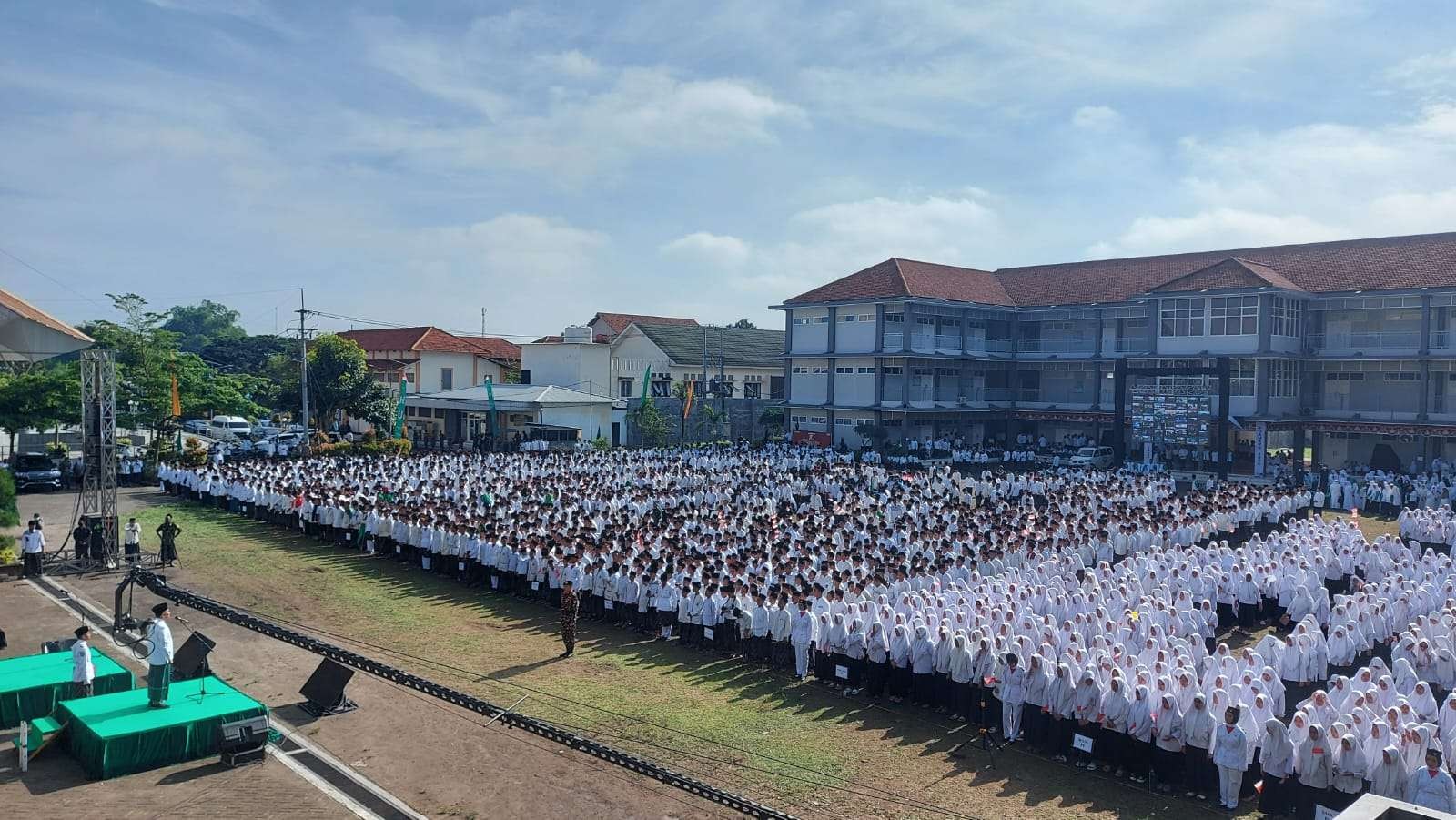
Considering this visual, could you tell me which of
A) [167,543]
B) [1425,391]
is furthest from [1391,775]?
[1425,391]

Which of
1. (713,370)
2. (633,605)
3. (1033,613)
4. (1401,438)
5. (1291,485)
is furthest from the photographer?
(713,370)

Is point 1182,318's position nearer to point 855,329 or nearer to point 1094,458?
point 1094,458

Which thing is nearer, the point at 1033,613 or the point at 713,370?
the point at 1033,613

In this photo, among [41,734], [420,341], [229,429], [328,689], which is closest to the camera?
[41,734]

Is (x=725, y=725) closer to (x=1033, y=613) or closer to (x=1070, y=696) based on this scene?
(x=1070, y=696)

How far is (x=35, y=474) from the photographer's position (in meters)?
27.0

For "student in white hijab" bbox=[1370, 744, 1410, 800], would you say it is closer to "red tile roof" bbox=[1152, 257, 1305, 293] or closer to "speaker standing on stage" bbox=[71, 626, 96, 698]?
"speaker standing on stage" bbox=[71, 626, 96, 698]

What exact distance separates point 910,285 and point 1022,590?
83.6 feet

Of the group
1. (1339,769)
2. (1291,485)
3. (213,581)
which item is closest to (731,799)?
(1339,769)

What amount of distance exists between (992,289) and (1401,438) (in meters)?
15.2

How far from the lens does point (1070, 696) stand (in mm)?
9711

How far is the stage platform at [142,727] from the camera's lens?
9062 mm

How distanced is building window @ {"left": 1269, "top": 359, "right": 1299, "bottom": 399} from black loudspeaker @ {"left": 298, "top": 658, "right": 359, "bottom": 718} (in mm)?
30082

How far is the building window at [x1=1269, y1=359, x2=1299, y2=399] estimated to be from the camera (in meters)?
31.9
